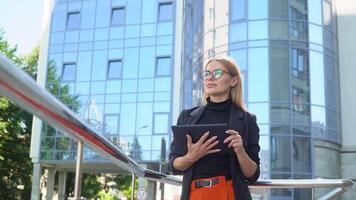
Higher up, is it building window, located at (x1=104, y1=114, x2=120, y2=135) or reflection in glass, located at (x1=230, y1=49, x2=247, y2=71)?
reflection in glass, located at (x1=230, y1=49, x2=247, y2=71)

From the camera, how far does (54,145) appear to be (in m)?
35.8

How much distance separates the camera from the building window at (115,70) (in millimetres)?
34312

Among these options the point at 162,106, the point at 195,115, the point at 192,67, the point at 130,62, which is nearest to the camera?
the point at 195,115

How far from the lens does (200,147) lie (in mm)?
2713

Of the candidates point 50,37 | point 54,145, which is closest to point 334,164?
point 54,145

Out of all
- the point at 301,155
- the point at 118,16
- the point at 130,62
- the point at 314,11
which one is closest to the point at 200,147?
the point at 301,155

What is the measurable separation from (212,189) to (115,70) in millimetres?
32032

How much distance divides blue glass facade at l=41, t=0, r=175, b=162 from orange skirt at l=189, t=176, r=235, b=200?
1143 inches

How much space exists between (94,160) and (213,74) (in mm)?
29503

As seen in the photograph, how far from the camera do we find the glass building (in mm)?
23578

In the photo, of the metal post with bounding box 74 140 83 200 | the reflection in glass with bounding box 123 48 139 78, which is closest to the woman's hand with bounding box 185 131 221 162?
the metal post with bounding box 74 140 83 200

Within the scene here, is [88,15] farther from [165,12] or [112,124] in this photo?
[112,124]

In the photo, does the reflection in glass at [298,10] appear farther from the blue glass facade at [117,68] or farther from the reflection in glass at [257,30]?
the blue glass facade at [117,68]

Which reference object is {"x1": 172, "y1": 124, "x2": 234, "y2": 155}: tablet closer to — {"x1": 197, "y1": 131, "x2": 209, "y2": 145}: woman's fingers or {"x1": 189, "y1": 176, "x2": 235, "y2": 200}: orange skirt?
{"x1": 197, "y1": 131, "x2": 209, "y2": 145}: woman's fingers
